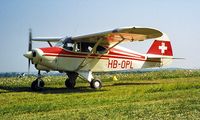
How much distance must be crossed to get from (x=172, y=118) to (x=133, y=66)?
591 inches

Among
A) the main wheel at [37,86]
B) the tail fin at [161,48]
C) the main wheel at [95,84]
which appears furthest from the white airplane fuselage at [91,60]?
the tail fin at [161,48]

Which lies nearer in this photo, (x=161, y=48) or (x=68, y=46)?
(x=68, y=46)

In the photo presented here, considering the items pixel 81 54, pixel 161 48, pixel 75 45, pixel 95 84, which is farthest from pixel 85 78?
pixel 161 48

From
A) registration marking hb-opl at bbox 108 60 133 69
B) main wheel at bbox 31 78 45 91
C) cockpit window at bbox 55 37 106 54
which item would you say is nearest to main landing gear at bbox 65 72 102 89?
cockpit window at bbox 55 37 106 54

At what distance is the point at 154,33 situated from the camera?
1984cm

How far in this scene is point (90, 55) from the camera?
2148 cm

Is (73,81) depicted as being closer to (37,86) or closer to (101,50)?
(101,50)

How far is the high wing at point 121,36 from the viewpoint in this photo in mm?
18969

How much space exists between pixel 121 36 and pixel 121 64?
10.4 ft

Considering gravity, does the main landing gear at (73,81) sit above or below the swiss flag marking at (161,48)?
below

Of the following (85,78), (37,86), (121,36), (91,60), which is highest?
(121,36)

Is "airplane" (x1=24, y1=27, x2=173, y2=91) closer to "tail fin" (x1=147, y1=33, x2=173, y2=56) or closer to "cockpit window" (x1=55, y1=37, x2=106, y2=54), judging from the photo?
"cockpit window" (x1=55, y1=37, x2=106, y2=54)

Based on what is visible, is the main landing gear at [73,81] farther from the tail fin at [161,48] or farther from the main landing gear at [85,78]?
the tail fin at [161,48]

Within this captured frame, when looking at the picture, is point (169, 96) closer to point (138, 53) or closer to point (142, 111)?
point (142, 111)
